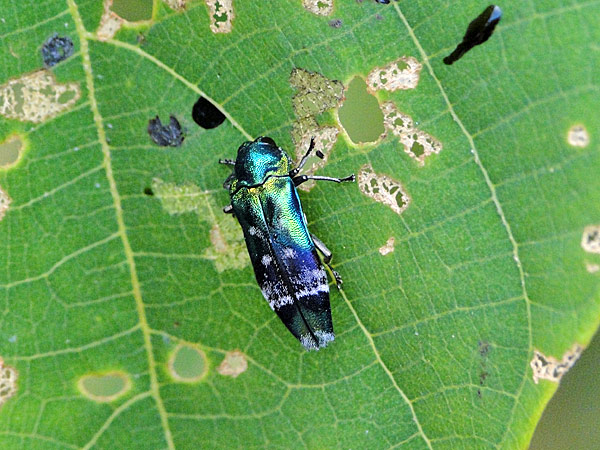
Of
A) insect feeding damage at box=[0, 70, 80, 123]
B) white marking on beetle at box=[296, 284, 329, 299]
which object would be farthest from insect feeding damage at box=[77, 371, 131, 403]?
insect feeding damage at box=[0, 70, 80, 123]

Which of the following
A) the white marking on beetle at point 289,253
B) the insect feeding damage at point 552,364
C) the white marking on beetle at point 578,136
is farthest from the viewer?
the white marking on beetle at point 289,253

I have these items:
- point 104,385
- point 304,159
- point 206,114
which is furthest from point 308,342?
point 206,114

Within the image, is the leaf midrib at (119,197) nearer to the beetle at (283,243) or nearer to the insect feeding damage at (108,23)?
the insect feeding damage at (108,23)

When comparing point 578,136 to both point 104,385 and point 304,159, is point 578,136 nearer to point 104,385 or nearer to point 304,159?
point 304,159

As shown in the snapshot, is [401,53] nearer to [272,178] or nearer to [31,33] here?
[272,178]

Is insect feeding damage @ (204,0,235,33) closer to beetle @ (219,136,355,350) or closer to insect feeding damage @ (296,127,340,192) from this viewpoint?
beetle @ (219,136,355,350)

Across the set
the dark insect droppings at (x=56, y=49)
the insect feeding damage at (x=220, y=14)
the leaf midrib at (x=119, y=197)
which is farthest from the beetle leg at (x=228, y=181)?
the dark insect droppings at (x=56, y=49)

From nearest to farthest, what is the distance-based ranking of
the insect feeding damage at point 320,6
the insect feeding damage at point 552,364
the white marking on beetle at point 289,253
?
the insect feeding damage at point 552,364 < the insect feeding damage at point 320,6 < the white marking on beetle at point 289,253
